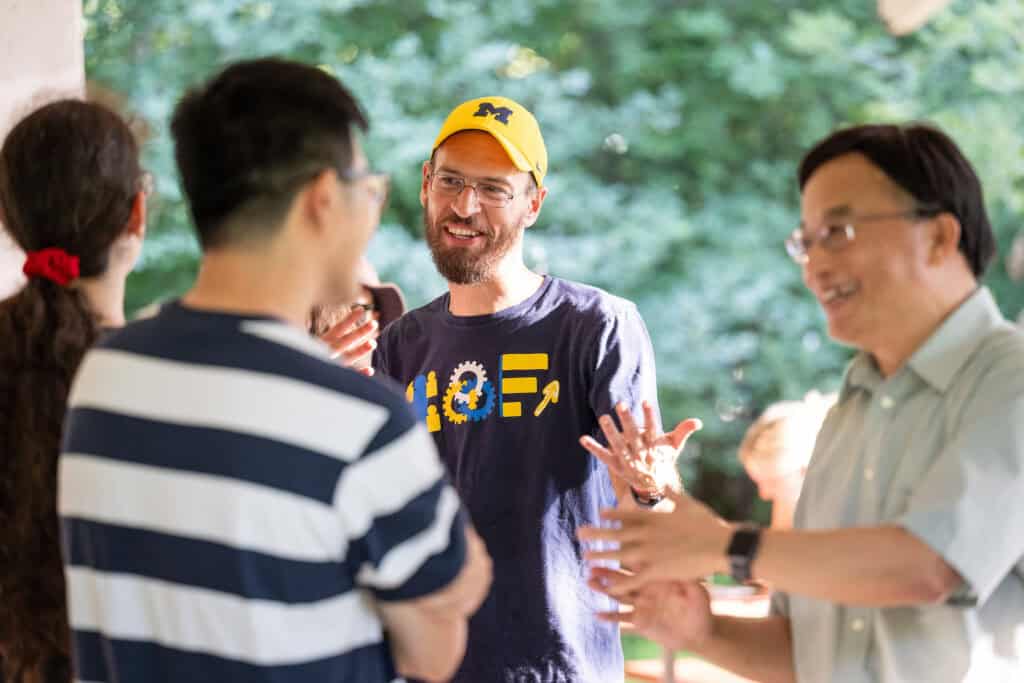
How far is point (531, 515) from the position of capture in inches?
101

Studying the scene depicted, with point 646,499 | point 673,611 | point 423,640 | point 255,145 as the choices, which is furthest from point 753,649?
point 255,145

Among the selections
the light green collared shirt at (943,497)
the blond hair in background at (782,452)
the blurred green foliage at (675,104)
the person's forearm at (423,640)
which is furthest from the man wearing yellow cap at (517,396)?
the blurred green foliage at (675,104)

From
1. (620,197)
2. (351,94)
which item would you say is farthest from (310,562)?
(620,197)

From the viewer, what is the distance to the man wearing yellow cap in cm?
253

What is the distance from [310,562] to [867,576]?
0.73 m

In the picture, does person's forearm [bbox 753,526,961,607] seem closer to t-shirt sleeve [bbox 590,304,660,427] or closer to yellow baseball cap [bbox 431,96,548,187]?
t-shirt sleeve [bbox 590,304,660,427]

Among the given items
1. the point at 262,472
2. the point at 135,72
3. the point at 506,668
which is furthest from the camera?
the point at 135,72

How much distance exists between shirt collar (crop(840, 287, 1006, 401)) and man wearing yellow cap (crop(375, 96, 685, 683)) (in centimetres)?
75

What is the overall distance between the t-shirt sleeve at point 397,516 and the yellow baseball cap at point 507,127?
5.00 feet

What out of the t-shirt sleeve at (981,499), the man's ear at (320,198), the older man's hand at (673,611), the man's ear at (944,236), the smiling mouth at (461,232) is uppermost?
the smiling mouth at (461,232)

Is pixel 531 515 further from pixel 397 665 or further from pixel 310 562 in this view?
pixel 310 562

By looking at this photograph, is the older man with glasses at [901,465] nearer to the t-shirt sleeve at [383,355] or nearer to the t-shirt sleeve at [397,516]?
the t-shirt sleeve at [397,516]

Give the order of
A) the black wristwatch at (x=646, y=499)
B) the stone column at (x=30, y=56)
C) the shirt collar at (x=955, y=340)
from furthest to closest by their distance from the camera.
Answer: the stone column at (x=30, y=56) → the black wristwatch at (x=646, y=499) → the shirt collar at (x=955, y=340)

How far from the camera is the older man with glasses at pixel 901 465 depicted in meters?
1.58
